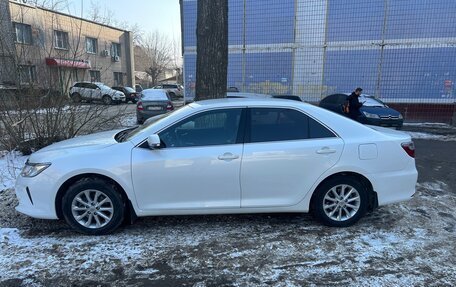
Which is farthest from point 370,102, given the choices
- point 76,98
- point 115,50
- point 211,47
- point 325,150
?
point 115,50

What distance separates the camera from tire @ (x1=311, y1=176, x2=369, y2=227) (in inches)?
154

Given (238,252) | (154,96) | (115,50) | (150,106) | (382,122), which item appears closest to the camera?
(238,252)

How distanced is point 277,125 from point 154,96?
10.8 metres

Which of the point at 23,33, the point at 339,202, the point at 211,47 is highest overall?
the point at 23,33

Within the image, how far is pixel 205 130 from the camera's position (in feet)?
12.7

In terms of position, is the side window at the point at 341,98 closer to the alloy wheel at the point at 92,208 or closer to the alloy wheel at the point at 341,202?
the alloy wheel at the point at 341,202

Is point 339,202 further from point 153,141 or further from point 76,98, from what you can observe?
point 76,98

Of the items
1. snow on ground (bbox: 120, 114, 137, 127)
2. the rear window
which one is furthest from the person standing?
the rear window

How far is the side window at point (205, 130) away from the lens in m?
3.78

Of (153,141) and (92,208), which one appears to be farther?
(92,208)

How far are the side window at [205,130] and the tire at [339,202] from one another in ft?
4.06

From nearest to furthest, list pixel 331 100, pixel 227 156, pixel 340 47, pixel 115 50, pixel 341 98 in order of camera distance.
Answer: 1. pixel 227 156
2. pixel 341 98
3. pixel 331 100
4. pixel 340 47
5. pixel 115 50

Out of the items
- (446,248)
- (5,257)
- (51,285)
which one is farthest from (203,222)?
(446,248)

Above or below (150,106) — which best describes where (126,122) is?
below
